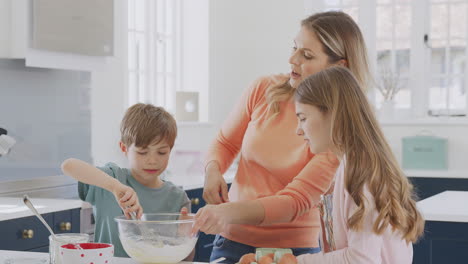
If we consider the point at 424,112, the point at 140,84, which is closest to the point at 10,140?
the point at 140,84

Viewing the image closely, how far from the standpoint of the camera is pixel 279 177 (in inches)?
85.4

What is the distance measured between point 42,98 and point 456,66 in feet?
12.0

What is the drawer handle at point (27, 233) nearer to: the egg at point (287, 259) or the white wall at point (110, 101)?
the white wall at point (110, 101)

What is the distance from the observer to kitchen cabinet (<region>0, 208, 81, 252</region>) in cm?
301

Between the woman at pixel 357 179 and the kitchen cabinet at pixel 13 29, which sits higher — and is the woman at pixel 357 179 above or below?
below

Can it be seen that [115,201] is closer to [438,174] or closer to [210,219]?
[210,219]

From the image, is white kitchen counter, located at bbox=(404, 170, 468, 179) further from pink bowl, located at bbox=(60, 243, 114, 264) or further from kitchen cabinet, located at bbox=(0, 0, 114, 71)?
pink bowl, located at bbox=(60, 243, 114, 264)

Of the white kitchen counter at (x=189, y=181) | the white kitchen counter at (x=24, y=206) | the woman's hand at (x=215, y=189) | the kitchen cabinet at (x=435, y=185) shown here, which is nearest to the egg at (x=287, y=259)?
the woman's hand at (x=215, y=189)

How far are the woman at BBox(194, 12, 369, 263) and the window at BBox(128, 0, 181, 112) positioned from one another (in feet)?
10.2

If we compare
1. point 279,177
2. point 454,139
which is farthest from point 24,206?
point 454,139

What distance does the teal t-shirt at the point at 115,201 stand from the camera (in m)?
2.10

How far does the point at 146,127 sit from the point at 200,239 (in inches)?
101

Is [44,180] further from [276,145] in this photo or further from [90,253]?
[90,253]

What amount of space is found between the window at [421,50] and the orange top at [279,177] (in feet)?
13.5
